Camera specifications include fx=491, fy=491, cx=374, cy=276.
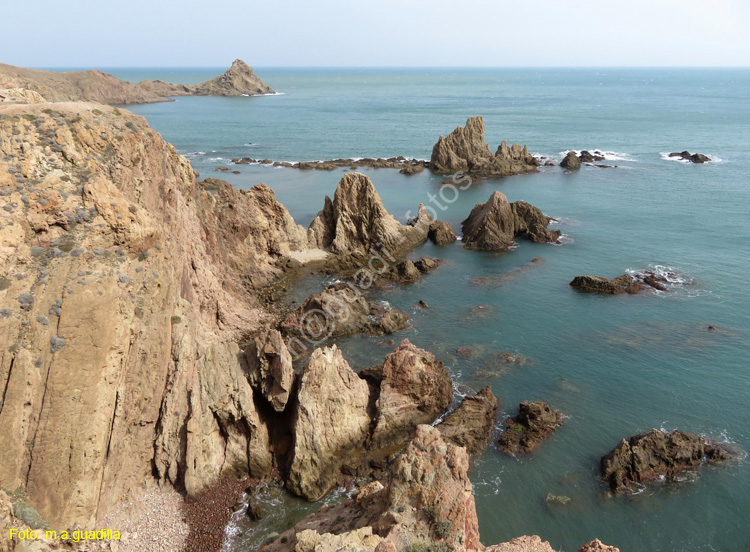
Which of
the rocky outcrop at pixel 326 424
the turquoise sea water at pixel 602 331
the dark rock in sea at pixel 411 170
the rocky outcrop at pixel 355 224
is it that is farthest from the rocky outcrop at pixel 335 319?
the dark rock in sea at pixel 411 170

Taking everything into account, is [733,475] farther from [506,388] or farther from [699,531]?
[506,388]

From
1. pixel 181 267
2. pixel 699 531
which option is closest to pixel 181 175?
pixel 181 267

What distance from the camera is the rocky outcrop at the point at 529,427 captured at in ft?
98.4

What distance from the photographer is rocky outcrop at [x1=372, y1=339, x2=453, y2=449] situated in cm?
3039

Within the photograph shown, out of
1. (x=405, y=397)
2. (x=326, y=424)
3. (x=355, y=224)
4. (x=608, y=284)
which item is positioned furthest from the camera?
(x=355, y=224)

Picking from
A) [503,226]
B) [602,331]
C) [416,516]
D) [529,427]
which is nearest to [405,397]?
[529,427]

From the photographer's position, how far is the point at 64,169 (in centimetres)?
2880

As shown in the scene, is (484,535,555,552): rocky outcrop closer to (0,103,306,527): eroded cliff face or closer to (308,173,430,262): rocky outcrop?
(0,103,306,527): eroded cliff face

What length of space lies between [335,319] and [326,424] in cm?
1522

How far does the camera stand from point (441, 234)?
64.1 meters

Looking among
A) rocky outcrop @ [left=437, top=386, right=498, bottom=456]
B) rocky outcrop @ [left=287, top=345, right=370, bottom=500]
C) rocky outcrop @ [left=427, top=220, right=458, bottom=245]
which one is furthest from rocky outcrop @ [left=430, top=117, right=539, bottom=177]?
rocky outcrop @ [left=287, top=345, right=370, bottom=500]

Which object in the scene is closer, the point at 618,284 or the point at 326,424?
the point at 326,424

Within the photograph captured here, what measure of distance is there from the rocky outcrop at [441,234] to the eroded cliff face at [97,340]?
3671cm

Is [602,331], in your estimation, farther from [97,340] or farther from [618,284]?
[97,340]
